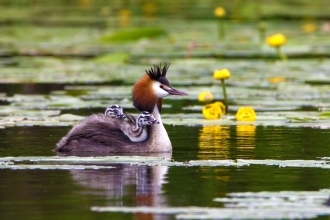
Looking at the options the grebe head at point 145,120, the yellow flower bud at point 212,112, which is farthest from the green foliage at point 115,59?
the grebe head at point 145,120

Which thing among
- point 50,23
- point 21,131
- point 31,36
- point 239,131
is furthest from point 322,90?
point 50,23

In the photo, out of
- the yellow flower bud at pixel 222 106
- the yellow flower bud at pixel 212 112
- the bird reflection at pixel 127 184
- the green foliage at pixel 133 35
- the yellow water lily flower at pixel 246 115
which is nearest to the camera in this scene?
the bird reflection at pixel 127 184

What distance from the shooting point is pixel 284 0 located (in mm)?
32469

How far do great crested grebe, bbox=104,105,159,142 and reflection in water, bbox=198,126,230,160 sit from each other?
0.50 metres

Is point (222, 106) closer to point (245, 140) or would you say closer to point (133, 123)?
point (245, 140)

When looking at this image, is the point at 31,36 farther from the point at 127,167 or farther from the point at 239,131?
the point at 127,167

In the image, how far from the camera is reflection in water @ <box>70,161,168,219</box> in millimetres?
6012

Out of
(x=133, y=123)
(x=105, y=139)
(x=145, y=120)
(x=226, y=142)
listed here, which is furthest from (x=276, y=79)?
(x=105, y=139)

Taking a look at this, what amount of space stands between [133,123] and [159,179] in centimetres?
182

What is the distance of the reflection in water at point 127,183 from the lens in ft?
19.7

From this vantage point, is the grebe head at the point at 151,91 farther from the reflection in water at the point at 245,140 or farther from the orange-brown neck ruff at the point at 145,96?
the reflection in water at the point at 245,140

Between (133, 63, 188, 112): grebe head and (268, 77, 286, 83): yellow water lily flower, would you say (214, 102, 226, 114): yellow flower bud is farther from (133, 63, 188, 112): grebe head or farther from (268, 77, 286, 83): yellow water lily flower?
(268, 77, 286, 83): yellow water lily flower

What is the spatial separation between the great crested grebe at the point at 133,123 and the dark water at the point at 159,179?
322 mm

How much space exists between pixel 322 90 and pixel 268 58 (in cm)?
505
